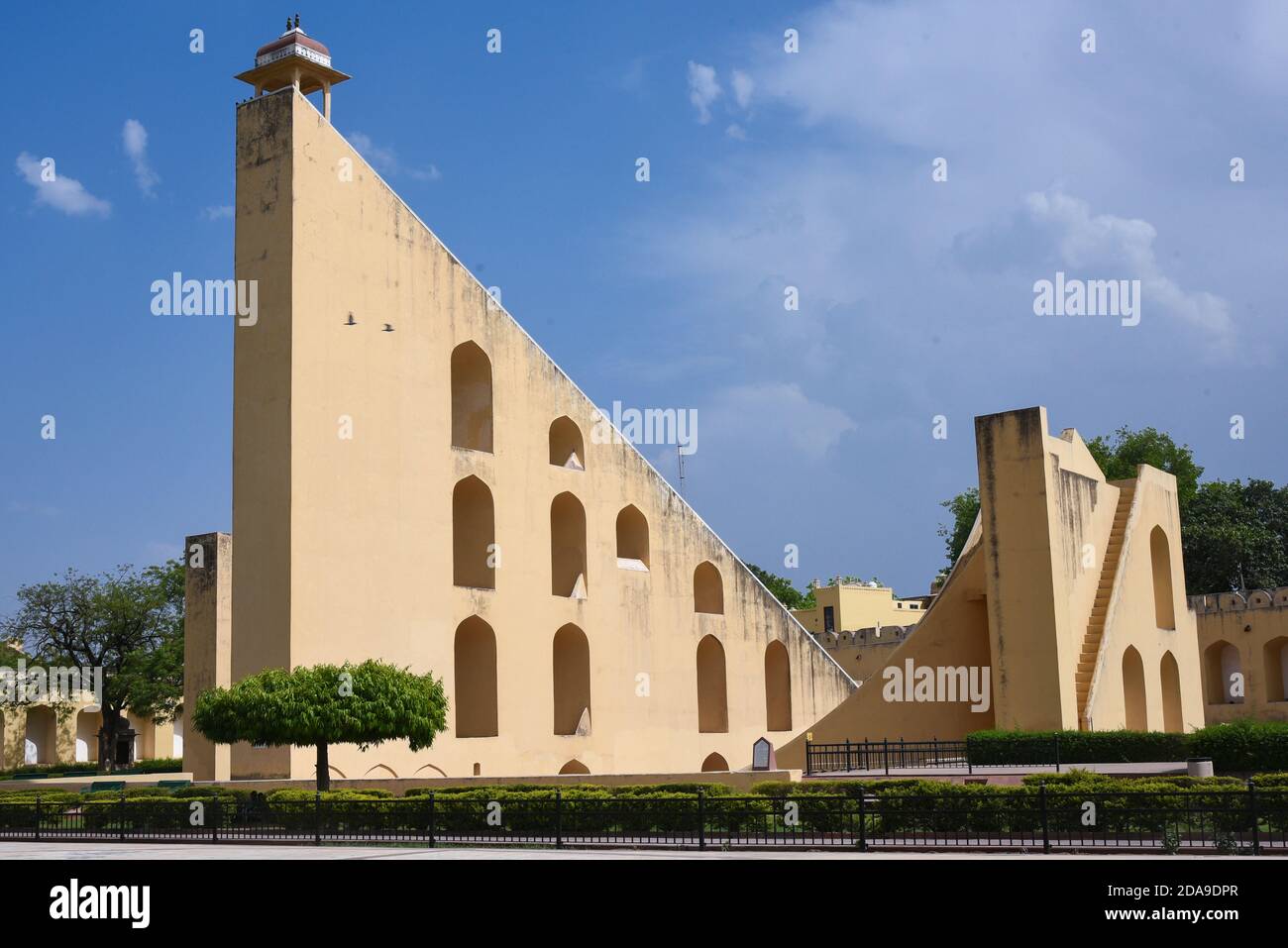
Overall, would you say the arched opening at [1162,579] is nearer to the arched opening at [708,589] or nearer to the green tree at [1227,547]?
the arched opening at [708,589]

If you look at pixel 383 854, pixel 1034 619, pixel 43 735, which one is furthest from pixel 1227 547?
pixel 43 735

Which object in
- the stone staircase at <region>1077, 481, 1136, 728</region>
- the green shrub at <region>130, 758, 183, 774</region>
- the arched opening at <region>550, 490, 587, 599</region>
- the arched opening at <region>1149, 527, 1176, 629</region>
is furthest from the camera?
the green shrub at <region>130, 758, 183, 774</region>

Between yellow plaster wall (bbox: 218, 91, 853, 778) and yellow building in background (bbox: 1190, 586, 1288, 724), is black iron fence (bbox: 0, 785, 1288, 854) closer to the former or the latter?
yellow plaster wall (bbox: 218, 91, 853, 778)

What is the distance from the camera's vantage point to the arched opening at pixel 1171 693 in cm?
3016

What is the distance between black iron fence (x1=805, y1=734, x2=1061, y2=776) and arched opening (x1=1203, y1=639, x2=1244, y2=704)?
69.8 ft

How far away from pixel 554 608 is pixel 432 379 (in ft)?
19.5

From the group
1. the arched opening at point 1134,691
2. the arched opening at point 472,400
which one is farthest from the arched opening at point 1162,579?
the arched opening at point 472,400

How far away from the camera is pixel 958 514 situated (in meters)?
54.3

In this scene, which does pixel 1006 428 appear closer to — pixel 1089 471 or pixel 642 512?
pixel 1089 471

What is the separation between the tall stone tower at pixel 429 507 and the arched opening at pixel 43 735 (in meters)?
27.4

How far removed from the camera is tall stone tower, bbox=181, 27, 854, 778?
24.3m

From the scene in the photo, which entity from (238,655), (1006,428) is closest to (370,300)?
(238,655)

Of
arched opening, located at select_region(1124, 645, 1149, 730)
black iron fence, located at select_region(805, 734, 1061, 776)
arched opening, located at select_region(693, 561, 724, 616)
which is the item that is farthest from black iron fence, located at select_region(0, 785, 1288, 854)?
arched opening, located at select_region(693, 561, 724, 616)

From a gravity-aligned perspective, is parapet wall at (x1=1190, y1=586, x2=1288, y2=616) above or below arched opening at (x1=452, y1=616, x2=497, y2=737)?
above
